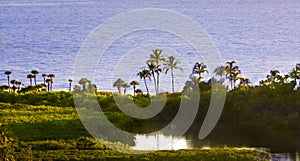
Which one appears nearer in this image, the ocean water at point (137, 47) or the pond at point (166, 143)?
the pond at point (166, 143)

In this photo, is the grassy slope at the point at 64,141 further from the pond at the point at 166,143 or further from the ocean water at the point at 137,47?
the ocean water at the point at 137,47

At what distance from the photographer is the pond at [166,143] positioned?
5419 centimetres

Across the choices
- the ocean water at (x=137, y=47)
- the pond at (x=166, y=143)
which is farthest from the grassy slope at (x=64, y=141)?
the ocean water at (x=137, y=47)

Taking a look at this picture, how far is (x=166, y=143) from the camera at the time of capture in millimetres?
59188

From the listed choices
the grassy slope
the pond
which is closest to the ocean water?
the grassy slope

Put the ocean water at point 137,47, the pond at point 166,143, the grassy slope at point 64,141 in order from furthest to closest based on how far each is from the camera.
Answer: the ocean water at point 137,47, the pond at point 166,143, the grassy slope at point 64,141

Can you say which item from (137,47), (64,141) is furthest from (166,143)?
(137,47)

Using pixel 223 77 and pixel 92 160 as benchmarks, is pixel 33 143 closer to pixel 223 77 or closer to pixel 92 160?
pixel 92 160

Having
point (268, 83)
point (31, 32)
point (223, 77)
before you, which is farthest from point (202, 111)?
point (31, 32)

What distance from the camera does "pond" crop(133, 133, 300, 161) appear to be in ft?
178

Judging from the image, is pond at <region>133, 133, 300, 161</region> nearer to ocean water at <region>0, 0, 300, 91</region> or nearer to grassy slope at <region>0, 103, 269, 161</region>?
grassy slope at <region>0, 103, 269, 161</region>

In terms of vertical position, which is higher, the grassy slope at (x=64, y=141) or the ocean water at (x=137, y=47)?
the ocean water at (x=137, y=47)

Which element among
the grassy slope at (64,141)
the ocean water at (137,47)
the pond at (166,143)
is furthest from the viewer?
the ocean water at (137,47)

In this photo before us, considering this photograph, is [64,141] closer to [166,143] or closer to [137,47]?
[166,143]
